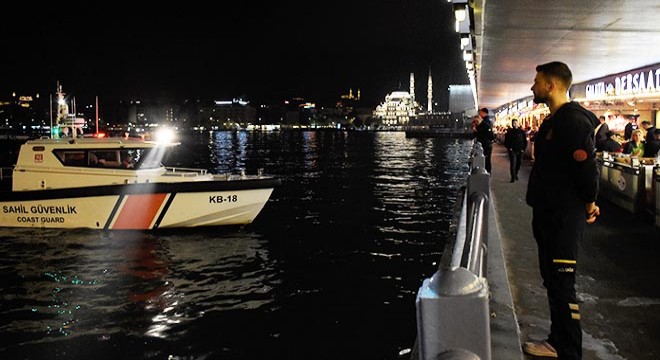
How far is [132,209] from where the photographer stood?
58.2ft

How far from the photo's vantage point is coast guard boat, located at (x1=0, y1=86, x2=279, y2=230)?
1761cm

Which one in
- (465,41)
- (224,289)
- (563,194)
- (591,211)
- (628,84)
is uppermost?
(465,41)

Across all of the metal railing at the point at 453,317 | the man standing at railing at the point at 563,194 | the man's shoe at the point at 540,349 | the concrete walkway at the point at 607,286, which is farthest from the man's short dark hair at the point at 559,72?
the metal railing at the point at 453,317

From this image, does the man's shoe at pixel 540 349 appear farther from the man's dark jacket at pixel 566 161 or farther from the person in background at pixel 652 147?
the person in background at pixel 652 147

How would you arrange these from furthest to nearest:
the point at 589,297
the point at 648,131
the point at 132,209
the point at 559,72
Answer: the point at 132,209 → the point at 648,131 → the point at 589,297 → the point at 559,72

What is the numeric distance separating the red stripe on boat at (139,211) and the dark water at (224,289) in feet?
1.00

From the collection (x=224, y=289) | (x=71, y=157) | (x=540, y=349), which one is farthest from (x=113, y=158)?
(x=540, y=349)

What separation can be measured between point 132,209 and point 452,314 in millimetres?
16714

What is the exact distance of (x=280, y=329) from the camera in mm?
10023

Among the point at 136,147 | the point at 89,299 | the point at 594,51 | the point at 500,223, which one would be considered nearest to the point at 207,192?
the point at 136,147

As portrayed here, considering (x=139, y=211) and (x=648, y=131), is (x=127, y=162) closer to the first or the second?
(x=139, y=211)

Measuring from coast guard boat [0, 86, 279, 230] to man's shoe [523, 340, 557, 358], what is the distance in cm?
1393

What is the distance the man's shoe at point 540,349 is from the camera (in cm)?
441

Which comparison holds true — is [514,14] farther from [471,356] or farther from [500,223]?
[471,356]
